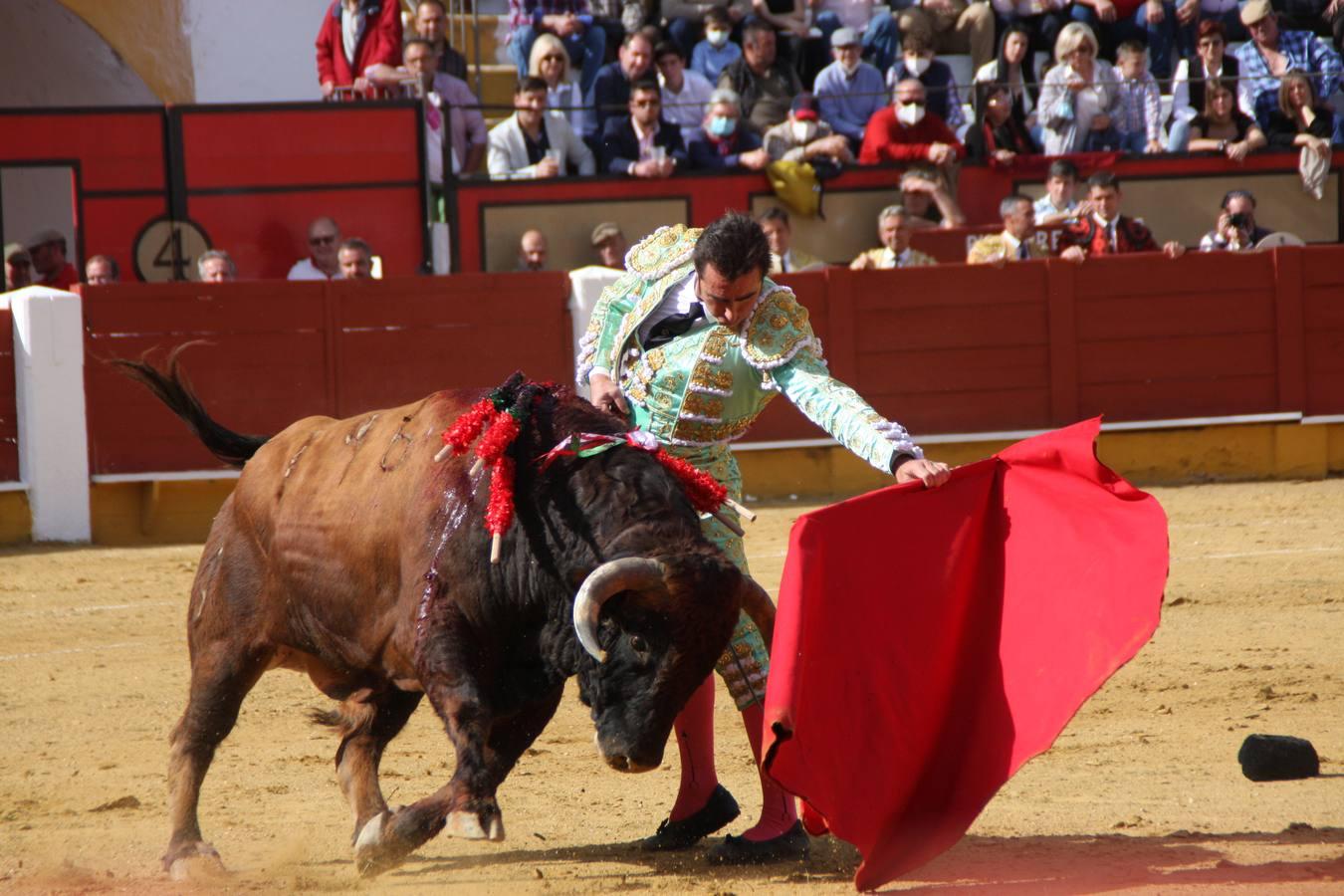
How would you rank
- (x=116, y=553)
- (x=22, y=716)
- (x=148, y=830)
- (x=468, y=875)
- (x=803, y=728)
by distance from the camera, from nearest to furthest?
(x=803, y=728)
(x=468, y=875)
(x=148, y=830)
(x=22, y=716)
(x=116, y=553)

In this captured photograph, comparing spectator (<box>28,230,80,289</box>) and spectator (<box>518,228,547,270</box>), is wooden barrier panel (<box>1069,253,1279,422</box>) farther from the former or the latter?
spectator (<box>28,230,80,289</box>)

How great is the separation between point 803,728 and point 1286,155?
768 cm

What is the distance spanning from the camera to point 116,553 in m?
7.44

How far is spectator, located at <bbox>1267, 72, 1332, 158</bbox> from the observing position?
9531 millimetres

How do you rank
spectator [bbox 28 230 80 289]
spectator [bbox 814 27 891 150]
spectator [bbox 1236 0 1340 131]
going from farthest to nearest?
spectator [bbox 1236 0 1340 131]
spectator [bbox 814 27 891 150]
spectator [bbox 28 230 80 289]

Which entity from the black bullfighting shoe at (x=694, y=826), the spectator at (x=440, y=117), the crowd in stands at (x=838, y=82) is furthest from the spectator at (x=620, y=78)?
the black bullfighting shoe at (x=694, y=826)

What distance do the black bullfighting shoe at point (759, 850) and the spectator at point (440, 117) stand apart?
625 centimetres

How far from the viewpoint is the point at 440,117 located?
911 centimetres

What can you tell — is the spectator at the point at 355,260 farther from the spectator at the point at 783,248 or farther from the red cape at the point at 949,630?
the red cape at the point at 949,630

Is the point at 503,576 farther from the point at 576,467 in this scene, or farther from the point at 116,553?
the point at 116,553

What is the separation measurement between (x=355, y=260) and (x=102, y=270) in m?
1.23

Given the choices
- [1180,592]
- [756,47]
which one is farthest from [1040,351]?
[1180,592]

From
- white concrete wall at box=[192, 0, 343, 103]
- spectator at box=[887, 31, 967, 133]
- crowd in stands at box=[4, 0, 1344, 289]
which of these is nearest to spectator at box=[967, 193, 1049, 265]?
crowd in stands at box=[4, 0, 1344, 289]

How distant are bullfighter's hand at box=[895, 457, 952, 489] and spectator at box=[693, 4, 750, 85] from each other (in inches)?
264
